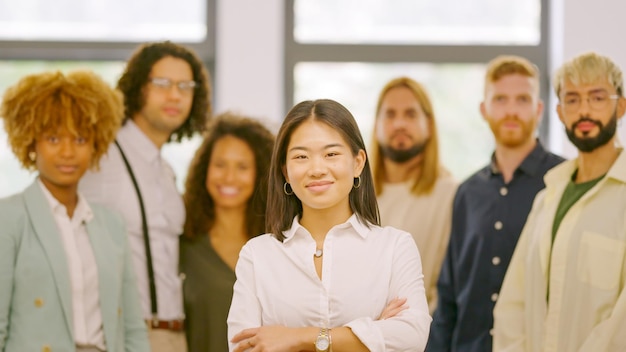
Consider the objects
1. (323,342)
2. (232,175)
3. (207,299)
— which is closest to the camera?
(323,342)

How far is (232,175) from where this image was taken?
343 cm

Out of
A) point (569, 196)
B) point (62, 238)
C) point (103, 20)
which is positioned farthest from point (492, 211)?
point (103, 20)

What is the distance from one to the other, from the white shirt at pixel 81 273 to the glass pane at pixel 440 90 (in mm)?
2467

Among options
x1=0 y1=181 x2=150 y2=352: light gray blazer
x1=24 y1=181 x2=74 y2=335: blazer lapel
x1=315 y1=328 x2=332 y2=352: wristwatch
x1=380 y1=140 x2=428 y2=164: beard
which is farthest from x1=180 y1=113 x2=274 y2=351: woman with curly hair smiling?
x1=315 y1=328 x2=332 y2=352: wristwatch

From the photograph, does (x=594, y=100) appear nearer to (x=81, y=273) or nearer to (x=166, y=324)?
(x=166, y=324)

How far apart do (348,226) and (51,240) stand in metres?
1.20

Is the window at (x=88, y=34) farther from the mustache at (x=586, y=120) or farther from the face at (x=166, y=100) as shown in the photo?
the mustache at (x=586, y=120)

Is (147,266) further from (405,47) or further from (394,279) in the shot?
(405,47)

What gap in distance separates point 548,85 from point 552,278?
2399 mm

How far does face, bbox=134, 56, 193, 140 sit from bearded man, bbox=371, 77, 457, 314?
0.99 meters

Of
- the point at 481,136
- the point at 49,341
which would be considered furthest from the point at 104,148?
the point at 481,136

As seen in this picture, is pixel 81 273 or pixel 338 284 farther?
pixel 81 273

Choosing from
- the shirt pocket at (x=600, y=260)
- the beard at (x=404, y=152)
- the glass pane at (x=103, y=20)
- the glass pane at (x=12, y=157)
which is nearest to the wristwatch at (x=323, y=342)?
the shirt pocket at (x=600, y=260)

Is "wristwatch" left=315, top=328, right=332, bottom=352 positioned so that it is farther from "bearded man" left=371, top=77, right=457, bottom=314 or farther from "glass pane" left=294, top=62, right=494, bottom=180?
"glass pane" left=294, top=62, right=494, bottom=180
